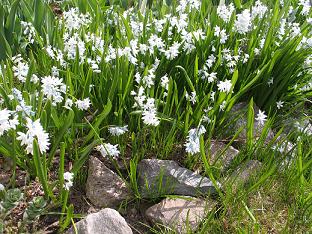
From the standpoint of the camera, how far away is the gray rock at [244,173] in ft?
8.70

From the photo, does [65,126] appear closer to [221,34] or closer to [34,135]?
[34,135]

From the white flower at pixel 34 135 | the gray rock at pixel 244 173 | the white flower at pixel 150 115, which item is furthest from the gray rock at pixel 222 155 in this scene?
the white flower at pixel 34 135

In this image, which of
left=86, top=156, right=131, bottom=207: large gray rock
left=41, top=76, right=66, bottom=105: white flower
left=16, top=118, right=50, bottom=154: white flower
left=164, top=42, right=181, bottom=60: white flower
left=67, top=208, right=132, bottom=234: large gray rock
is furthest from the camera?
left=164, top=42, right=181, bottom=60: white flower

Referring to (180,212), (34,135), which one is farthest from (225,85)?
(34,135)

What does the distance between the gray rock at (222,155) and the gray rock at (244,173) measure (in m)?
0.08

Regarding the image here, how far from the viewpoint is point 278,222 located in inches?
101

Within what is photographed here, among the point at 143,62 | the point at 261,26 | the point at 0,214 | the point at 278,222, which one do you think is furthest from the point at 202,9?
the point at 0,214

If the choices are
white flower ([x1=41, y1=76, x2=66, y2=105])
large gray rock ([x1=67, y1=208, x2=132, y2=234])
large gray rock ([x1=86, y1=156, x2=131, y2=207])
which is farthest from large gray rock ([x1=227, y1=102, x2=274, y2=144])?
white flower ([x1=41, y1=76, x2=66, y2=105])

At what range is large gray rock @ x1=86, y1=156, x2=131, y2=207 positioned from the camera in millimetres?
2591

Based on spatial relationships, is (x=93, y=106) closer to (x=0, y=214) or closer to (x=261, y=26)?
(x=0, y=214)

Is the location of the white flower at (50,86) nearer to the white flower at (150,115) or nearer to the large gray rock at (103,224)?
the white flower at (150,115)

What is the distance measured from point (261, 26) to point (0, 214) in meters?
2.24

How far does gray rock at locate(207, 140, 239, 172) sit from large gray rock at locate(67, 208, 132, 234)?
70cm

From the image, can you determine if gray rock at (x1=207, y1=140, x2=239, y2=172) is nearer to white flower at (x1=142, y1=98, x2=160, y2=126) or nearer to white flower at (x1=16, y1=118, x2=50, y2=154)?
white flower at (x1=142, y1=98, x2=160, y2=126)
